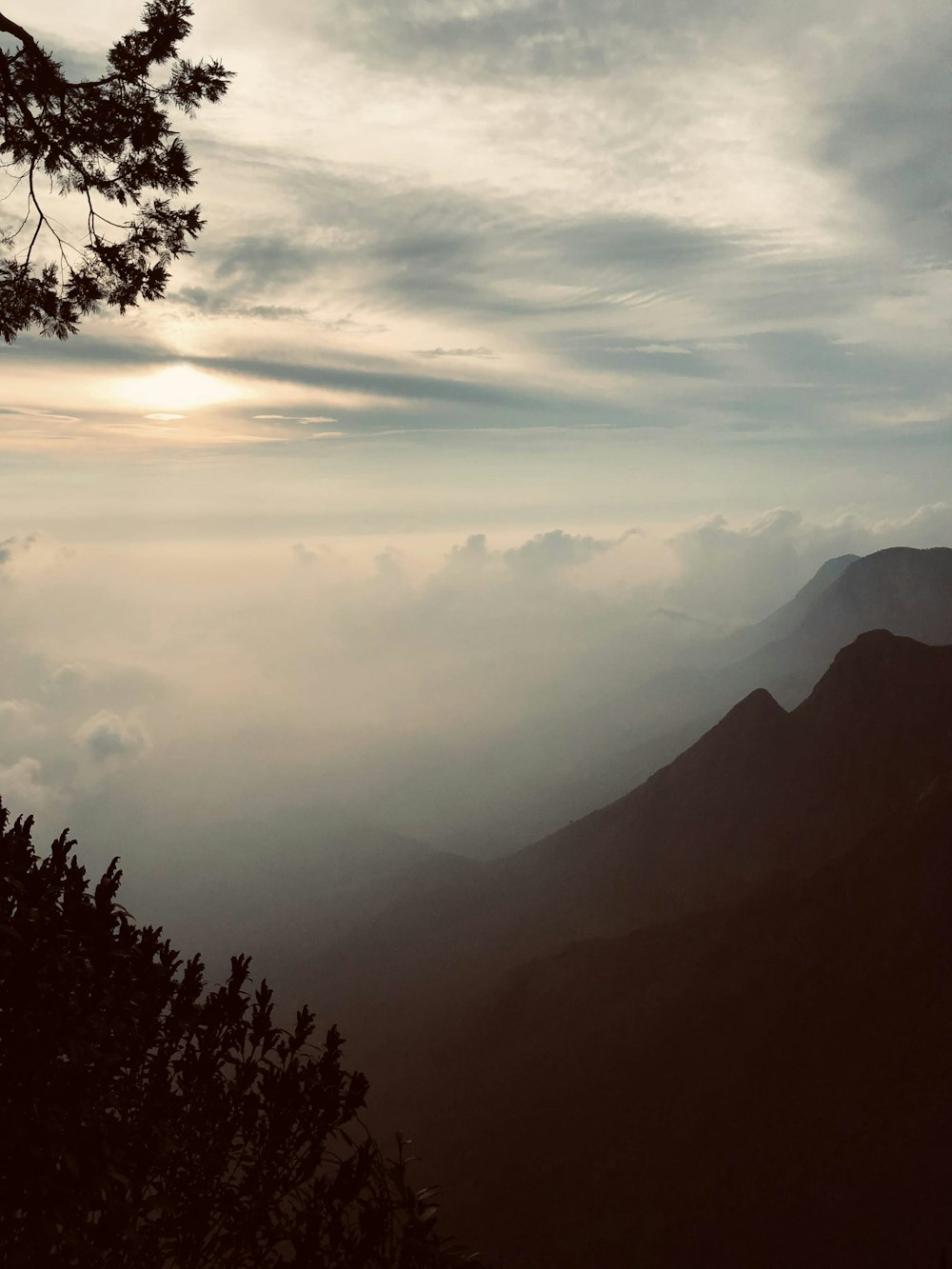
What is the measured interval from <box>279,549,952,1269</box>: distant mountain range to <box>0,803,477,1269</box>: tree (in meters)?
60.4

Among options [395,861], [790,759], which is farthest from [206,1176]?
[395,861]

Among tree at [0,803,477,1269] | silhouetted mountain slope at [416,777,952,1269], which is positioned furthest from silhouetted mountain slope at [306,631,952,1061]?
tree at [0,803,477,1269]

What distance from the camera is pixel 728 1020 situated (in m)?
68.3

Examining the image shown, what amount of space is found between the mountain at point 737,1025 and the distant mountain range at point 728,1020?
216 millimetres

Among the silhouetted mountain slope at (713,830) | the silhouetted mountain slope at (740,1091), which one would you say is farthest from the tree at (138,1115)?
the silhouetted mountain slope at (713,830)

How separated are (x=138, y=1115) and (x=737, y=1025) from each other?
7346 centimetres

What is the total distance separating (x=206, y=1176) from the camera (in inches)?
340

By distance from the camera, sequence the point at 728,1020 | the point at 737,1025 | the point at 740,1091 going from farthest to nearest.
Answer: the point at 728,1020
the point at 737,1025
the point at 740,1091

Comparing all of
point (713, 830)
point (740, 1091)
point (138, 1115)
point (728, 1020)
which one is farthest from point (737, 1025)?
point (138, 1115)

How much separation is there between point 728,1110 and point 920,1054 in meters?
16.4

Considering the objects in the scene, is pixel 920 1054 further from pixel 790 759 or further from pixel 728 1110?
pixel 790 759

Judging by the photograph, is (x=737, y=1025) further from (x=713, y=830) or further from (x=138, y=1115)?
(x=138, y=1115)

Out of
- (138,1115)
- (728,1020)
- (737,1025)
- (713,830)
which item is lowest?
(737,1025)

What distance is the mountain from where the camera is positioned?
54.8 m
